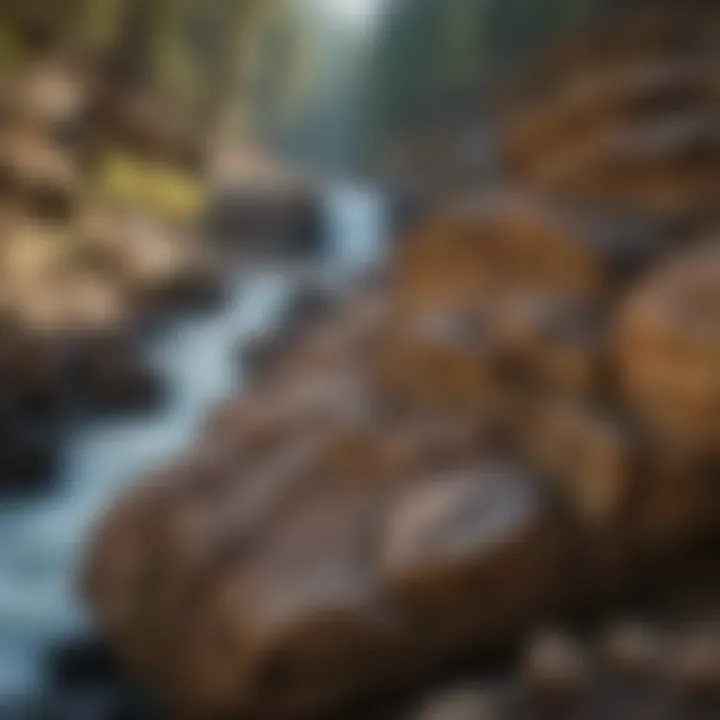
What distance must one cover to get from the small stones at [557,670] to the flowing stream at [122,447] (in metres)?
2.33

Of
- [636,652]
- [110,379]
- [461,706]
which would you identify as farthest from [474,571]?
[110,379]

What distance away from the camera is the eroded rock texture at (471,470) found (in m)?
3.34

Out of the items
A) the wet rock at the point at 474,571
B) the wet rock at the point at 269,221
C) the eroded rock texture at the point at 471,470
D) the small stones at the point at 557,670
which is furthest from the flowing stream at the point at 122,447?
the small stones at the point at 557,670

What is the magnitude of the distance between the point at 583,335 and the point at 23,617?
10.4ft

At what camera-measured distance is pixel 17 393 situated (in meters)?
6.62

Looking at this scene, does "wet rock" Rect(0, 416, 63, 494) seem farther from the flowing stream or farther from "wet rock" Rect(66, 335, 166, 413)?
"wet rock" Rect(66, 335, 166, 413)

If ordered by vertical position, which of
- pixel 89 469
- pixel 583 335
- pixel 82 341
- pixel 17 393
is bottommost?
pixel 583 335

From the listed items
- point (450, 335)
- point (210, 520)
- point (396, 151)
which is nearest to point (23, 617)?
point (210, 520)

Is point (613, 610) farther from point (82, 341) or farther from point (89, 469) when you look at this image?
point (82, 341)

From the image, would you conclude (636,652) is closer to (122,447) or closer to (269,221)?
(122,447)

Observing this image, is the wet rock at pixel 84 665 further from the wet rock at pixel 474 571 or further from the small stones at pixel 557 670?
the small stones at pixel 557 670

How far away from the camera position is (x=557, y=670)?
2.93m

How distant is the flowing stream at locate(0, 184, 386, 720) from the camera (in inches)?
187

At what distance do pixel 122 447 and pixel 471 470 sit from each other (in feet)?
11.7
